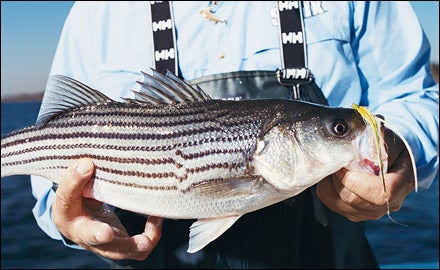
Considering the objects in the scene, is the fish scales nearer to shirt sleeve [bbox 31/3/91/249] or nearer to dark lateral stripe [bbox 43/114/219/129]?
dark lateral stripe [bbox 43/114/219/129]

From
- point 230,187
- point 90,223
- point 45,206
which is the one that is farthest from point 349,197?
point 45,206

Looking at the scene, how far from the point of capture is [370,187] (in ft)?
5.93

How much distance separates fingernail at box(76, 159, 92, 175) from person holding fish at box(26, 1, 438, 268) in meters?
0.62

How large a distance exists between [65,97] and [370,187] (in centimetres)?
99

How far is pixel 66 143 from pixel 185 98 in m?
0.40

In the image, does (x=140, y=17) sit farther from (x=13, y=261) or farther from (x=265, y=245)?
(x=13, y=261)

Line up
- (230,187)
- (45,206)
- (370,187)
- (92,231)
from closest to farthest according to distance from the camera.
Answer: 1. (230,187)
2. (370,187)
3. (92,231)
4. (45,206)

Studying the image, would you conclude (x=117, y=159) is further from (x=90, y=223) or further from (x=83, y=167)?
(x=90, y=223)

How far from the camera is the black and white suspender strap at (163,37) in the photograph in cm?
242

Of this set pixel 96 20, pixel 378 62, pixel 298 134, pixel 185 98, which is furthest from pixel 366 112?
pixel 96 20

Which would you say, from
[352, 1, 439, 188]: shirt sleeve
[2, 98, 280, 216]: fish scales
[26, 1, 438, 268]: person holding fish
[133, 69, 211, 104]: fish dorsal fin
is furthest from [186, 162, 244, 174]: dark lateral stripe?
[352, 1, 439, 188]: shirt sleeve

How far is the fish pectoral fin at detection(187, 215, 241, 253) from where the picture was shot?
5.82 ft

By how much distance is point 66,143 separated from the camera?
1848 millimetres

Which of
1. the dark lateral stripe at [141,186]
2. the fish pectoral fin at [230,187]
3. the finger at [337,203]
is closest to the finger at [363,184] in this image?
the finger at [337,203]
